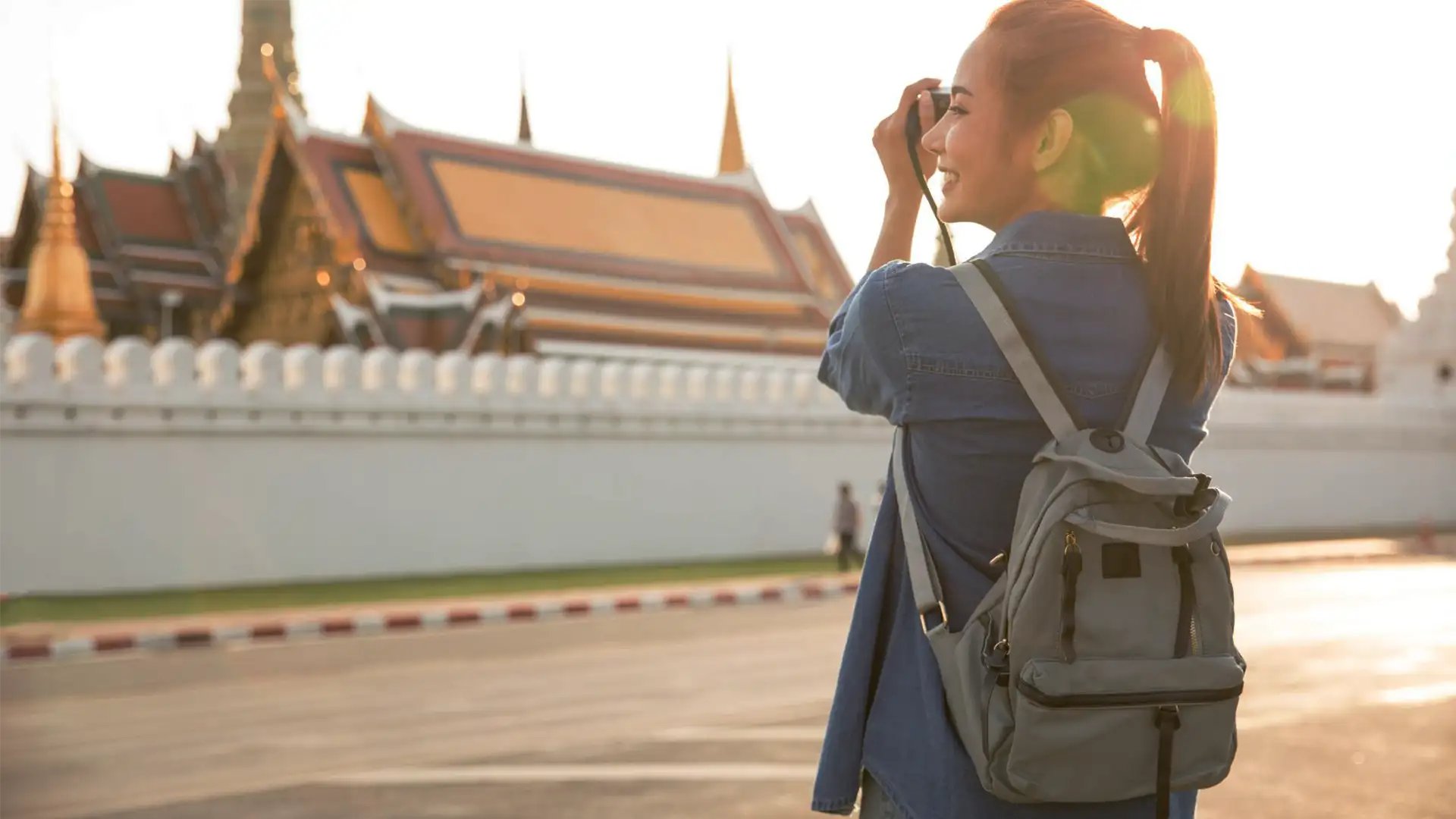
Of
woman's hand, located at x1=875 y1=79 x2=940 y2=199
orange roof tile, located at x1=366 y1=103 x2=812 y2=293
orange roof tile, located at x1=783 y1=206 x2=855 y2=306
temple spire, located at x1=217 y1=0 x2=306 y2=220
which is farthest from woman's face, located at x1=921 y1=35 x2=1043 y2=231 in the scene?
temple spire, located at x1=217 y1=0 x2=306 y2=220

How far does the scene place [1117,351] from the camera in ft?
4.95

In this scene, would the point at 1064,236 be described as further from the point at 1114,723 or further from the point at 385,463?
the point at 385,463

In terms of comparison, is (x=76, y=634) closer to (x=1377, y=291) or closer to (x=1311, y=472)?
(x=1311, y=472)

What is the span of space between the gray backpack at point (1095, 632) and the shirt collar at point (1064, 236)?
11 centimetres

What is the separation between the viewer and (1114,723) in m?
1.39

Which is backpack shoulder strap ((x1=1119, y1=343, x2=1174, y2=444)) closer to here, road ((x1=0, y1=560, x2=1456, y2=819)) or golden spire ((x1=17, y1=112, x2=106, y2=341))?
road ((x1=0, y1=560, x2=1456, y2=819))

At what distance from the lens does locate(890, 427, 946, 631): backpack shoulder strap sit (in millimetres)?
1477

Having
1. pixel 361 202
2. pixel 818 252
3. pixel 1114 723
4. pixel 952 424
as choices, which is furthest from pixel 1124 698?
pixel 818 252

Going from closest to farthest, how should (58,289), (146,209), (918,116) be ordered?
1. (918,116)
2. (58,289)
3. (146,209)

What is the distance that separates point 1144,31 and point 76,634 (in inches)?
393

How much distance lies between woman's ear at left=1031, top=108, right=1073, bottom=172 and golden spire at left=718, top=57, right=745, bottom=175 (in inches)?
1564

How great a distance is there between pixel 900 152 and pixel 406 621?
10.0 meters

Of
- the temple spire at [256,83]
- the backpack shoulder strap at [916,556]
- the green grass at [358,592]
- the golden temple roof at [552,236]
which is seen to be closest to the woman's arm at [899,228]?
the backpack shoulder strap at [916,556]

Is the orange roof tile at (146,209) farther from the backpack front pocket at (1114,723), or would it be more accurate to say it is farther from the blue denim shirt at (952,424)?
the backpack front pocket at (1114,723)
